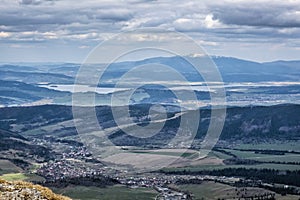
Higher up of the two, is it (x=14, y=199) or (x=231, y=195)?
(x=14, y=199)

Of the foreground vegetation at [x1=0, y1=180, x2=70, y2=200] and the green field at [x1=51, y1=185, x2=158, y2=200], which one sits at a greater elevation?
the foreground vegetation at [x1=0, y1=180, x2=70, y2=200]

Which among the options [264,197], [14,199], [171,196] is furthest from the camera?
[171,196]

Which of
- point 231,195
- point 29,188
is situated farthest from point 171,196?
point 29,188

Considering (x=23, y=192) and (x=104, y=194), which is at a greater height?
(x=23, y=192)

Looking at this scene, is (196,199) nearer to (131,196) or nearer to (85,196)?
(131,196)

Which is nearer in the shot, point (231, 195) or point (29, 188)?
point (29, 188)

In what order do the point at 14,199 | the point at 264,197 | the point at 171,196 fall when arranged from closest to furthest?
1. the point at 14,199
2. the point at 264,197
3. the point at 171,196

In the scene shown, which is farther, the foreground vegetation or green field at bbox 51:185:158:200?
green field at bbox 51:185:158:200

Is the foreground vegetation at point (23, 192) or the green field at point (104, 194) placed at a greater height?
the foreground vegetation at point (23, 192)

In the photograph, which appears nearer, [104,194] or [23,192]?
[23,192]

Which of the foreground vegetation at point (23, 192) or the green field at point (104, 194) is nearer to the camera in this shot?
the foreground vegetation at point (23, 192)
